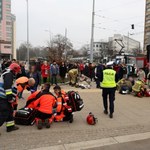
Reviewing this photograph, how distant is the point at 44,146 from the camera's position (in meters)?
6.00

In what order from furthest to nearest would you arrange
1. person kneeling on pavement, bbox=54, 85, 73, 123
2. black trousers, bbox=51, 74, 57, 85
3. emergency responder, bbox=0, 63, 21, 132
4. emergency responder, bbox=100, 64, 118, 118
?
black trousers, bbox=51, 74, 57, 85 → emergency responder, bbox=100, 64, 118, 118 → person kneeling on pavement, bbox=54, 85, 73, 123 → emergency responder, bbox=0, 63, 21, 132

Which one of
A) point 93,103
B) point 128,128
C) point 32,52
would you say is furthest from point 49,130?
point 32,52

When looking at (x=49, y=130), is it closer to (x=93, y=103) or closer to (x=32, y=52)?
(x=93, y=103)

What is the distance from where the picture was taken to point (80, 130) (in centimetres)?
729

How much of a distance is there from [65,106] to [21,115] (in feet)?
4.25

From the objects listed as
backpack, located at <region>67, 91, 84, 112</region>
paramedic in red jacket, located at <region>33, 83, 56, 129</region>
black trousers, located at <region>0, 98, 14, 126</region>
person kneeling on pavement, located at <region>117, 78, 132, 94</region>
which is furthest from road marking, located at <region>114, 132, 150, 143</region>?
person kneeling on pavement, located at <region>117, 78, 132, 94</region>

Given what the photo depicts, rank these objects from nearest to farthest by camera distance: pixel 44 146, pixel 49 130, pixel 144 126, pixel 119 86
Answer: pixel 44 146
pixel 49 130
pixel 144 126
pixel 119 86

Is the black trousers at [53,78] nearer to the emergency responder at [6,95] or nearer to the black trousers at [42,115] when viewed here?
the black trousers at [42,115]

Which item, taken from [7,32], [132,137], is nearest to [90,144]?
[132,137]

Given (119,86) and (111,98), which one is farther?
(119,86)

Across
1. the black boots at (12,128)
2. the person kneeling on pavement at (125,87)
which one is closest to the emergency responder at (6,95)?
the black boots at (12,128)

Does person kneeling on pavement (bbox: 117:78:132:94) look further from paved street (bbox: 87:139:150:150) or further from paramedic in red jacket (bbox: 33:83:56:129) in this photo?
paved street (bbox: 87:139:150:150)

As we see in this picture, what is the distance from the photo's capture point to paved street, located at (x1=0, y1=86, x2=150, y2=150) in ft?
20.5

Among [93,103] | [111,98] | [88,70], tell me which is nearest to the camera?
[111,98]
